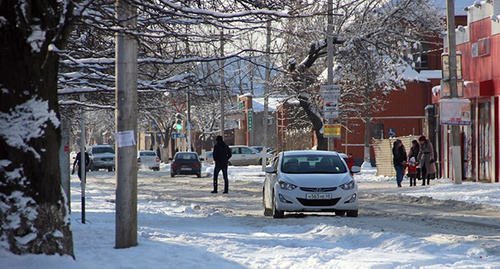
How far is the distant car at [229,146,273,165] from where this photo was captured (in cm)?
6231

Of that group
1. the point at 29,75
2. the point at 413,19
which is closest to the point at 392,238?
the point at 29,75

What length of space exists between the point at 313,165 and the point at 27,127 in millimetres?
A: 10372

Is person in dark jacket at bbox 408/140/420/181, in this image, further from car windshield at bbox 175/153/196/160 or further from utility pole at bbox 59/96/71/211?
car windshield at bbox 175/153/196/160

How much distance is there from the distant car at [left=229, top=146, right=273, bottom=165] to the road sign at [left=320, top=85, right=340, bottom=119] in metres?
32.6

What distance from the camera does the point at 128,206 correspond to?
1055 centimetres

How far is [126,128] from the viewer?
34.0ft

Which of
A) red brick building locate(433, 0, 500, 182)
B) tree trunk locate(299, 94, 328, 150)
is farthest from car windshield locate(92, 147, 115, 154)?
red brick building locate(433, 0, 500, 182)

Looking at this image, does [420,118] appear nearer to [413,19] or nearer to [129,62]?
[413,19]

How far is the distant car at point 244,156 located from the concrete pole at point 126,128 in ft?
169

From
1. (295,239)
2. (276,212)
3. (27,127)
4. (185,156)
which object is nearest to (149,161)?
(185,156)

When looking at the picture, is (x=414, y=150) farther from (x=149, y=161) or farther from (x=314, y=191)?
(x=149, y=161)

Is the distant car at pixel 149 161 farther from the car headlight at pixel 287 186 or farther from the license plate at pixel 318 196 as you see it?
the license plate at pixel 318 196

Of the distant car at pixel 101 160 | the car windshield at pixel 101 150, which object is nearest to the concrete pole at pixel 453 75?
the distant car at pixel 101 160

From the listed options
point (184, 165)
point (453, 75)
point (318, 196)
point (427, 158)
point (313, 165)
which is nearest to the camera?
point (318, 196)
